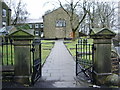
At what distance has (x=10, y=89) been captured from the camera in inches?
193

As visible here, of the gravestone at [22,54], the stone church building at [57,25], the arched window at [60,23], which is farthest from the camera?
the arched window at [60,23]

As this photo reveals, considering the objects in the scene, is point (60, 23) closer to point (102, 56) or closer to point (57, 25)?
point (57, 25)

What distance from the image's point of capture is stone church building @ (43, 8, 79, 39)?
47969 millimetres

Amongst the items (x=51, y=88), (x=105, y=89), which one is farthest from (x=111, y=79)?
(x=51, y=88)

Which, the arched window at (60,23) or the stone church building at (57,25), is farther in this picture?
the arched window at (60,23)

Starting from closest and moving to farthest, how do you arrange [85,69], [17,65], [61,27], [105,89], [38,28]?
[105,89] → [17,65] → [85,69] → [61,27] → [38,28]

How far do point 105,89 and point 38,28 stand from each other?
50289mm

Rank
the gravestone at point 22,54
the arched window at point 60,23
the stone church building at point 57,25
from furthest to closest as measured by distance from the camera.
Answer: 1. the arched window at point 60,23
2. the stone church building at point 57,25
3. the gravestone at point 22,54

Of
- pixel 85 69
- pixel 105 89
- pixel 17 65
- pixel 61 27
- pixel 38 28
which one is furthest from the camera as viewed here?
pixel 38 28

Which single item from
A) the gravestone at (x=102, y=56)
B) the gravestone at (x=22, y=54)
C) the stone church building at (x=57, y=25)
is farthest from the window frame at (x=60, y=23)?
the gravestone at (x=22, y=54)

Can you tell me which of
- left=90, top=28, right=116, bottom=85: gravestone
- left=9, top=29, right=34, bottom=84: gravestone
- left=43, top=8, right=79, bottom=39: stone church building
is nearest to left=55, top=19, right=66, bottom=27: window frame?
left=43, top=8, right=79, bottom=39: stone church building

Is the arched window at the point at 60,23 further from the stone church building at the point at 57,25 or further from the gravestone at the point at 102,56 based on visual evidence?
the gravestone at the point at 102,56

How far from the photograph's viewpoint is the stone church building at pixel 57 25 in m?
48.0

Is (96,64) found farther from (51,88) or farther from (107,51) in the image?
(51,88)
